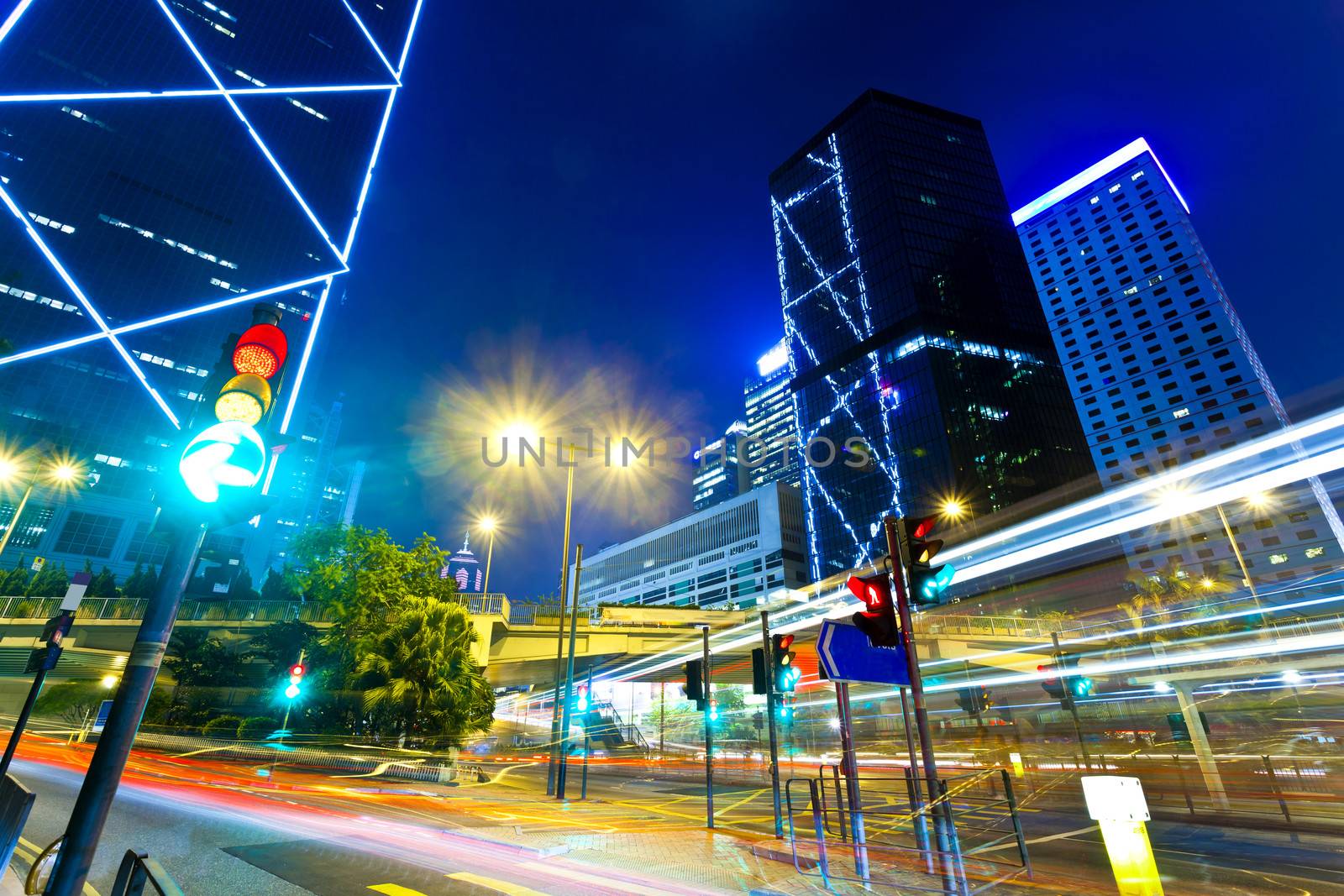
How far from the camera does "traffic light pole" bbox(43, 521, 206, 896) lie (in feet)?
7.93

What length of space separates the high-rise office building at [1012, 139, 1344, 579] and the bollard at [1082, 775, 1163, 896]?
114 m

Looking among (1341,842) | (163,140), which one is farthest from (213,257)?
(1341,842)

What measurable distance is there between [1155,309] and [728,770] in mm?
126708

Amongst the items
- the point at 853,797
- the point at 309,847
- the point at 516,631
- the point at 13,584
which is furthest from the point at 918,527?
the point at 13,584

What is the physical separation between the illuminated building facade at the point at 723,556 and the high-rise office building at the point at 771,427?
34.8 m

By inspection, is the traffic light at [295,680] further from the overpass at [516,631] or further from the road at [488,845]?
the overpass at [516,631]

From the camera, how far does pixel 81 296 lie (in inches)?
3211

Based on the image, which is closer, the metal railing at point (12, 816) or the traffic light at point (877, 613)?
the metal railing at point (12, 816)

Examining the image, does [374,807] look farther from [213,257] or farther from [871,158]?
[871,158]

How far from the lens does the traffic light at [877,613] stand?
7.70 metres

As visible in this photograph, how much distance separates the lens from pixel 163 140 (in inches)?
3691

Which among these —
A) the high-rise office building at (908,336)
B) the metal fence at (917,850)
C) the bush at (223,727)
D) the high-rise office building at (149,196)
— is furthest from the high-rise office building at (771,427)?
the metal fence at (917,850)

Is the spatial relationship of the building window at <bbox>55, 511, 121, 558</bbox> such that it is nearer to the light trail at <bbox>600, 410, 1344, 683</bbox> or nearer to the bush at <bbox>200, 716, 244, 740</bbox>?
the light trail at <bbox>600, 410, 1344, 683</bbox>

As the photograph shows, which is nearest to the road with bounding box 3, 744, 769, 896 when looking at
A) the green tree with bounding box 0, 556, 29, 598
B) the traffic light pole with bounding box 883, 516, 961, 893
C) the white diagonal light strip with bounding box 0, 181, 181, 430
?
the traffic light pole with bounding box 883, 516, 961, 893
